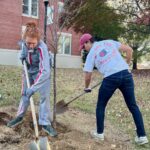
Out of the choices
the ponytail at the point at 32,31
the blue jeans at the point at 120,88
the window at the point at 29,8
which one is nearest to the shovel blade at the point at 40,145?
the blue jeans at the point at 120,88

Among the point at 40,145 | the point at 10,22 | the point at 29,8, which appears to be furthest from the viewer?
the point at 29,8

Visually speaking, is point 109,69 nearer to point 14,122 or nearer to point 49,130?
point 49,130

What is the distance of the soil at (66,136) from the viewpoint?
18.8 feet

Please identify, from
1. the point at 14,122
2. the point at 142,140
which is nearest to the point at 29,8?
the point at 14,122

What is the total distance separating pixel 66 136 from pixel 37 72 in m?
1.07

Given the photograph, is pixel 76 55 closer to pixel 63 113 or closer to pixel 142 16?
pixel 142 16

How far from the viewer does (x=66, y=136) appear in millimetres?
6074

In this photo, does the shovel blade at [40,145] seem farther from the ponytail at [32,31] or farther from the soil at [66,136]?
the ponytail at [32,31]

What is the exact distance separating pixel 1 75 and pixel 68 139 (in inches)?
283

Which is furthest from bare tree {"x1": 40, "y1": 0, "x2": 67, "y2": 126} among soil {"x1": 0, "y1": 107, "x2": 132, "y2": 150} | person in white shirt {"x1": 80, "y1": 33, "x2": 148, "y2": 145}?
person in white shirt {"x1": 80, "y1": 33, "x2": 148, "y2": 145}

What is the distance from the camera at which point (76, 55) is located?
29344 mm

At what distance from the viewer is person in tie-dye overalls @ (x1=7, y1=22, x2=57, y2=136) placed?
5.73 meters

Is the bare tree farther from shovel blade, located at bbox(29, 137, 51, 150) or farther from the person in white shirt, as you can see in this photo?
shovel blade, located at bbox(29, 137, 51, 150)

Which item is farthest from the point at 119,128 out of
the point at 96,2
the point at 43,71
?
the point at 96,2
